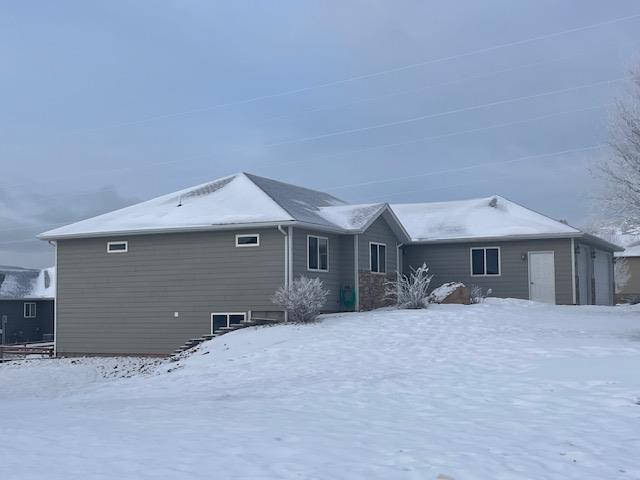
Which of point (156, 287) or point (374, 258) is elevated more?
point (374, 258)

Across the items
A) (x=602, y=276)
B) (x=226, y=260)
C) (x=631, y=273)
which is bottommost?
(x=602, y=276)

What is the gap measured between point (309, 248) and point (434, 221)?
33.3ft

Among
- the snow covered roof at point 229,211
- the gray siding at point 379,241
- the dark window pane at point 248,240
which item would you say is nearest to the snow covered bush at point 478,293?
the gray siding at point 379,241

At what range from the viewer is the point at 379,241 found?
26062 mm

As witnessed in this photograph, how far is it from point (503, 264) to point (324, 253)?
330 inches

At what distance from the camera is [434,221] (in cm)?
3155

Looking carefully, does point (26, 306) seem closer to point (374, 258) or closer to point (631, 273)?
point (374, 258)

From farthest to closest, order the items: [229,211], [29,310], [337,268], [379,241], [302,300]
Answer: [29,310] < [379,241] < [337,268] < [229,211] < [302,300]

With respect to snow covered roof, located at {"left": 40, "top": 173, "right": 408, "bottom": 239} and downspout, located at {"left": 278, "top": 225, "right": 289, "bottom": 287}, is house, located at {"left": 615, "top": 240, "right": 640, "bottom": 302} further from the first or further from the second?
downspout, located at {"left": 278, "top": 225, "right": 289, "bottom": 287}

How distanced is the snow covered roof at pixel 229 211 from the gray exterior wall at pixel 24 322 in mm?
25325

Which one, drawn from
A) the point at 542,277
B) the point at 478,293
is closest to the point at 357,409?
the point at 478,293

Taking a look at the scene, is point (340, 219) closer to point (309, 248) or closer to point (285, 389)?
point (309, 248)

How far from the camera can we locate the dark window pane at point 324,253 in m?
23.5

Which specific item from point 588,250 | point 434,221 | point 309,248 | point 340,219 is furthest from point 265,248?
point 588,250
